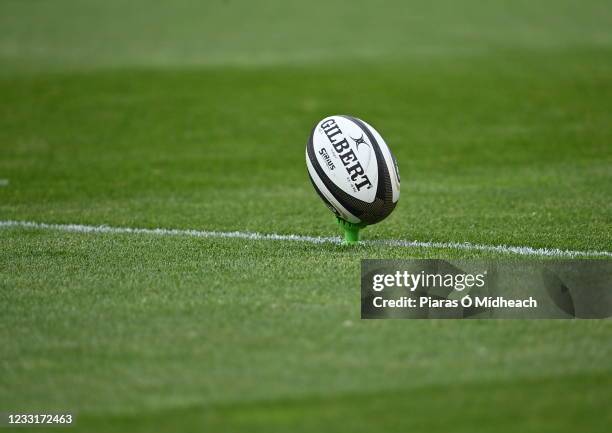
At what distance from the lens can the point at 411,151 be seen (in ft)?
57.4

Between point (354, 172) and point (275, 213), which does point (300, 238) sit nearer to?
point (354, 172)

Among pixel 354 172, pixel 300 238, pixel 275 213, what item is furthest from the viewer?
pixel 275 213

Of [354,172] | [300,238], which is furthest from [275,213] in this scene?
[354,172]

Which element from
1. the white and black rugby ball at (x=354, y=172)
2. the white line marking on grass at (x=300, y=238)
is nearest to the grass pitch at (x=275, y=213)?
the white line marking on grass at (x=300, y=238)

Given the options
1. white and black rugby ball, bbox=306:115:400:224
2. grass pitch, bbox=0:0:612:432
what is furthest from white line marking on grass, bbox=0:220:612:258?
white and black rugby ball, bbox=306:115:400:224

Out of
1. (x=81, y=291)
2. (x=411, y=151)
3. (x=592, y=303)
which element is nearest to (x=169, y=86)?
(x=411, y=151)

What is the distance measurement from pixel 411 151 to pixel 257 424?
12653mm

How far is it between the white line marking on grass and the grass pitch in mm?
299

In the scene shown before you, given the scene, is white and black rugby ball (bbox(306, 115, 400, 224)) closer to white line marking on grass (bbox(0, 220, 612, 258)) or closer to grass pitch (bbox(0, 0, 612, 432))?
grass pitch (bbox(0, 0, 612, 432))

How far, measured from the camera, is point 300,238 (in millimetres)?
10172

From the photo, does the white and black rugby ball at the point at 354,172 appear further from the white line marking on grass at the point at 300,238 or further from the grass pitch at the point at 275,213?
the white line marking on grass at the point at 300,238

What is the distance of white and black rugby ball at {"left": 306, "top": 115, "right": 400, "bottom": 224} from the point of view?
29.1ft

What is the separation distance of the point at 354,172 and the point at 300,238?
1522mm

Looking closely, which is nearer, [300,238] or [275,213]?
[300,238]
